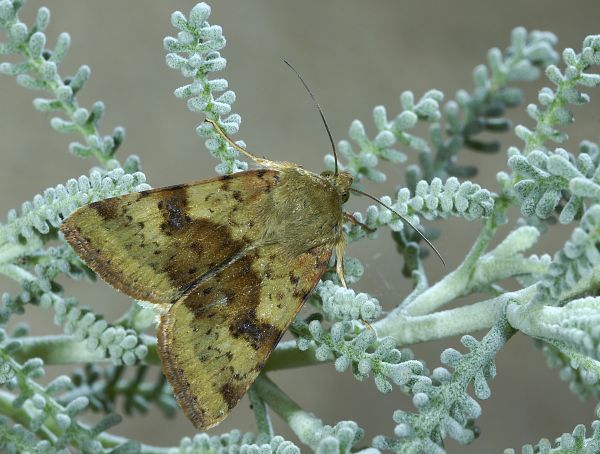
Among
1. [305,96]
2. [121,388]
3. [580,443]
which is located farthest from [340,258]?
[305,96]

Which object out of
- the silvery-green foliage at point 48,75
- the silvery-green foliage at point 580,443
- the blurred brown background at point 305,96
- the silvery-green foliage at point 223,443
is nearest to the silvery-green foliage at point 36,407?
the silvery-green foliage at point 223,443

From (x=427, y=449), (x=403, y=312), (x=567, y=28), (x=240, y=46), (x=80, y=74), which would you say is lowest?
(x=427, y=449)

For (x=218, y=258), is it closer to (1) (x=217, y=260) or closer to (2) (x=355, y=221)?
(1) (x=217, y=260)

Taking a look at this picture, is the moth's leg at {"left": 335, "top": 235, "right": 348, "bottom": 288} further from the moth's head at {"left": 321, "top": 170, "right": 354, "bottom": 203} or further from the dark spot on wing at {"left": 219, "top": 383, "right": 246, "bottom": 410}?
the dark spot on wing at {"left": 219, "top": 383, "right": 246, "bottom": 410}

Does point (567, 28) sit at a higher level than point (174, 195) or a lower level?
higher

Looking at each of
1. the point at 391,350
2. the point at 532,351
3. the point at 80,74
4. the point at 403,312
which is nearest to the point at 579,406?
the point at 532,351

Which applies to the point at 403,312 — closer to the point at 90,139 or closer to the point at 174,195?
the point at 174,195

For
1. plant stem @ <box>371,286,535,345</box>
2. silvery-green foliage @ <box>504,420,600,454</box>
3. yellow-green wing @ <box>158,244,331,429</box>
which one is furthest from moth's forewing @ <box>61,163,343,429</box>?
silvery-green foliage @ <box>504,420,600,454</box>
